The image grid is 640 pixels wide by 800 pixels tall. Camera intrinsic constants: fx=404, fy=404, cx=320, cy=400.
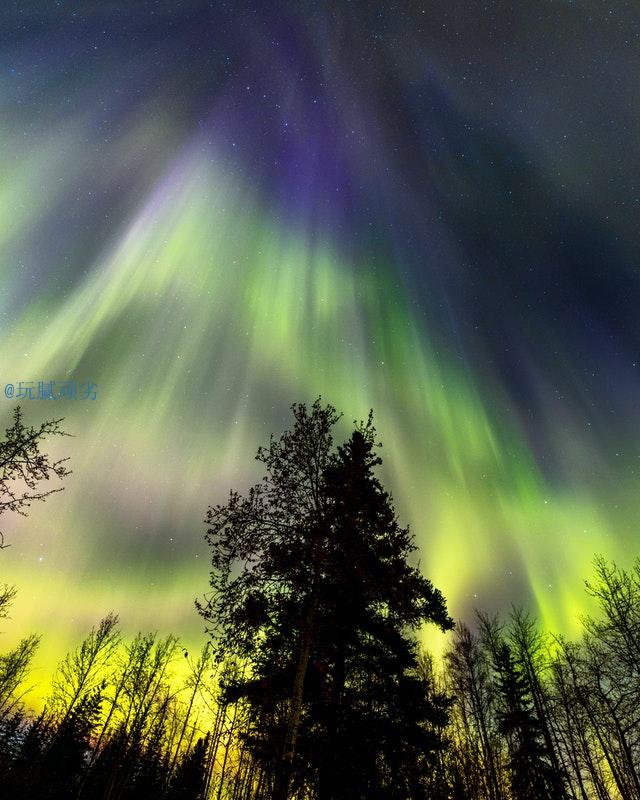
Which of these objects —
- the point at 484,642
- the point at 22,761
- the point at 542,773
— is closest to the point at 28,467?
the point at 22,761

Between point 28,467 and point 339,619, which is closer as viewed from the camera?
point 339,619

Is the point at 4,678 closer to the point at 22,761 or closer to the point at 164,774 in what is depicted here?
the point at 164,774

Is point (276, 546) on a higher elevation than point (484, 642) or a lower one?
lower

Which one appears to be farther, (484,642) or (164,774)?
(164,774)

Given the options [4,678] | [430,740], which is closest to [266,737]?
[430,740]

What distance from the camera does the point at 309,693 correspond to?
12.0 m

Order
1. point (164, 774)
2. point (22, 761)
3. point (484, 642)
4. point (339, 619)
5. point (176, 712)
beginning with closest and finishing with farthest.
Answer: point (339, 619)
point (22, 761)
point (484, 642)
point (164, 774)
point (176, 712)

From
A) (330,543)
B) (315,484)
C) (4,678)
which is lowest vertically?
(330,543)

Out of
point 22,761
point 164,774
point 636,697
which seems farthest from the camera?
point 164,774

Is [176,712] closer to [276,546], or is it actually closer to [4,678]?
[4,678]

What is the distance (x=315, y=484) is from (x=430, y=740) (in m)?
8.00

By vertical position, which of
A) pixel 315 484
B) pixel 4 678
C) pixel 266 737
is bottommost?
pixel 266 737

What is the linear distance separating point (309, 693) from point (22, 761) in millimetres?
21244

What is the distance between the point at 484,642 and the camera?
1203 inches
